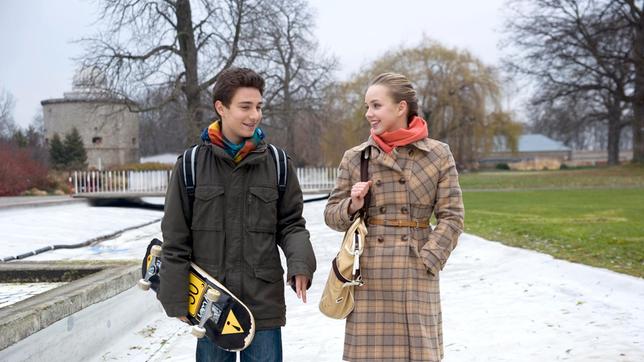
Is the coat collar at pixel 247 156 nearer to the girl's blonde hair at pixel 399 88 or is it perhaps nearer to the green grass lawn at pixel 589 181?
Result: the girl's blonde hair at pixel 399 88

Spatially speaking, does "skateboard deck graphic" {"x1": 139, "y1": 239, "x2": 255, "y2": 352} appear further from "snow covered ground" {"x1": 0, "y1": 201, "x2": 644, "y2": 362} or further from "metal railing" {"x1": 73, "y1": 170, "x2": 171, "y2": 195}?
"metal railing" {"x1": 73, "y1": 170, "x2": 171, "y2": 195}

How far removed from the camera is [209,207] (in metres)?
2.78

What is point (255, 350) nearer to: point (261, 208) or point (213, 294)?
point (213, 294)

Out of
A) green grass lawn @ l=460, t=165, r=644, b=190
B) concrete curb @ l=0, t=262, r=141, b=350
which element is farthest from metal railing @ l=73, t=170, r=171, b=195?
concrete curb @ l=0, t=262, r=141, b=350

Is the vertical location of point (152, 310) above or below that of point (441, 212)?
Result: below

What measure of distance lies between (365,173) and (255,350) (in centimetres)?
101

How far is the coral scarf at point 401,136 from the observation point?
301 centimetres

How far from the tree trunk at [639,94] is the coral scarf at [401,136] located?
3465cm

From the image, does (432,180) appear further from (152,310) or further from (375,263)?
(152,310)

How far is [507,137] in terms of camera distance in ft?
128

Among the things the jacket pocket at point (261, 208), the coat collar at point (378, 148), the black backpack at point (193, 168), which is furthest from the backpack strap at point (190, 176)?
the coat collar at point (378, 148)

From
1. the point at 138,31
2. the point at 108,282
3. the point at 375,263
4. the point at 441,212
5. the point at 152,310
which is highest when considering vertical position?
the point at 138,31

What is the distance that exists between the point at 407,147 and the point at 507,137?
37.8 meters

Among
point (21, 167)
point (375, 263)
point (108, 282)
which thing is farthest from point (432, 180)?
point (21, 167)
